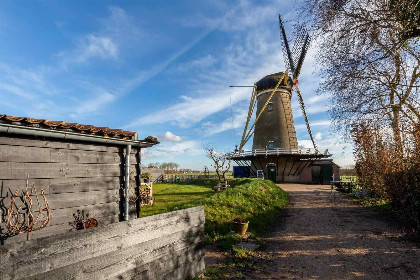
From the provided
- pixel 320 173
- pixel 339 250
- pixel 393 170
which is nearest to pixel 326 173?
pixel 320 173

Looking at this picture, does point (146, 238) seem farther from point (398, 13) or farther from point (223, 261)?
point (398, 13)

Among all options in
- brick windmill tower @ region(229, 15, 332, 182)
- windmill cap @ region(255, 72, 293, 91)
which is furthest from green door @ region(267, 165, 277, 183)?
windmill cap @ region(255, 72, 293, 91)

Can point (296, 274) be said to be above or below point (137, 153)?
below

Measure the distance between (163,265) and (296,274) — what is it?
123 inches

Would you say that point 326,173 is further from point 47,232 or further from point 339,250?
point 47,232

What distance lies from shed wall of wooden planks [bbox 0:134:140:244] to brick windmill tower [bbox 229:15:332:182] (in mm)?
21687

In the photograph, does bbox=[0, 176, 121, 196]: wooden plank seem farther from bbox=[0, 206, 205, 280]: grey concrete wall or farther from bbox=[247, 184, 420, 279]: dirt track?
bbox=[247, 184, 420, 279]: dirt track

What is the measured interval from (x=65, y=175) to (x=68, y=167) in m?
0.19

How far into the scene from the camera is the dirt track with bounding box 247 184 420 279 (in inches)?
209

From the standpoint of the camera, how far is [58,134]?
4934mm

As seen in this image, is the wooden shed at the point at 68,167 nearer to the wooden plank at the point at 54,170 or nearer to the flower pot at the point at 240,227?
the wooden plank at the point at 54,170

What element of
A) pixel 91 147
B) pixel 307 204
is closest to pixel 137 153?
pixel 91 147

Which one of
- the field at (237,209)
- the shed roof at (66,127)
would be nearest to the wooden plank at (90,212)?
the shed roof at (66,127)

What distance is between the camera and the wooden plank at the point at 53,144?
4520 mm
